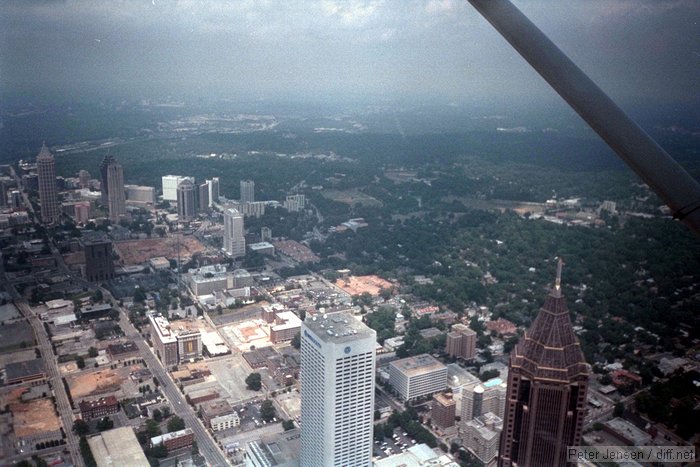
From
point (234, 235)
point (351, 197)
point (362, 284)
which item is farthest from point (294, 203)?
point (362, 284)

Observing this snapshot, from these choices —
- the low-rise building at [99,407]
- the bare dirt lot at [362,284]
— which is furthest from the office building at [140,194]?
the low-rise building at [99,407]

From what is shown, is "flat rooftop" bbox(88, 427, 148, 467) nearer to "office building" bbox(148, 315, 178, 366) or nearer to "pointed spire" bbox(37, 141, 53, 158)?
"office building" bbox(148, 315, 178, 366)

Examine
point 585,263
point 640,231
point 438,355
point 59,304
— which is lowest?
point 438,355

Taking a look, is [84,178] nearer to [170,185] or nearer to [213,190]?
[170,185]

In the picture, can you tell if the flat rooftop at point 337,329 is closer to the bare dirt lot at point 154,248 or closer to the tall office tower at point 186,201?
the bare dirt lot at point 154,248

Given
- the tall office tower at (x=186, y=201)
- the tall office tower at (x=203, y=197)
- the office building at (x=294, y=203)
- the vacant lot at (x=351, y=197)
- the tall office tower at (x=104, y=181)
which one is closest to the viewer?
the tall office tower at (x=104, y=181)

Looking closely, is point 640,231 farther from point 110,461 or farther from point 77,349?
point 77,349

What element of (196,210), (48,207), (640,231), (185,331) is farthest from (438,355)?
(196,210)

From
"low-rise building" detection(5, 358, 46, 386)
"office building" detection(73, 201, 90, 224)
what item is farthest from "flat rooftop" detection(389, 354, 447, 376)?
"office building" detection(73, 201, 90, 224)
